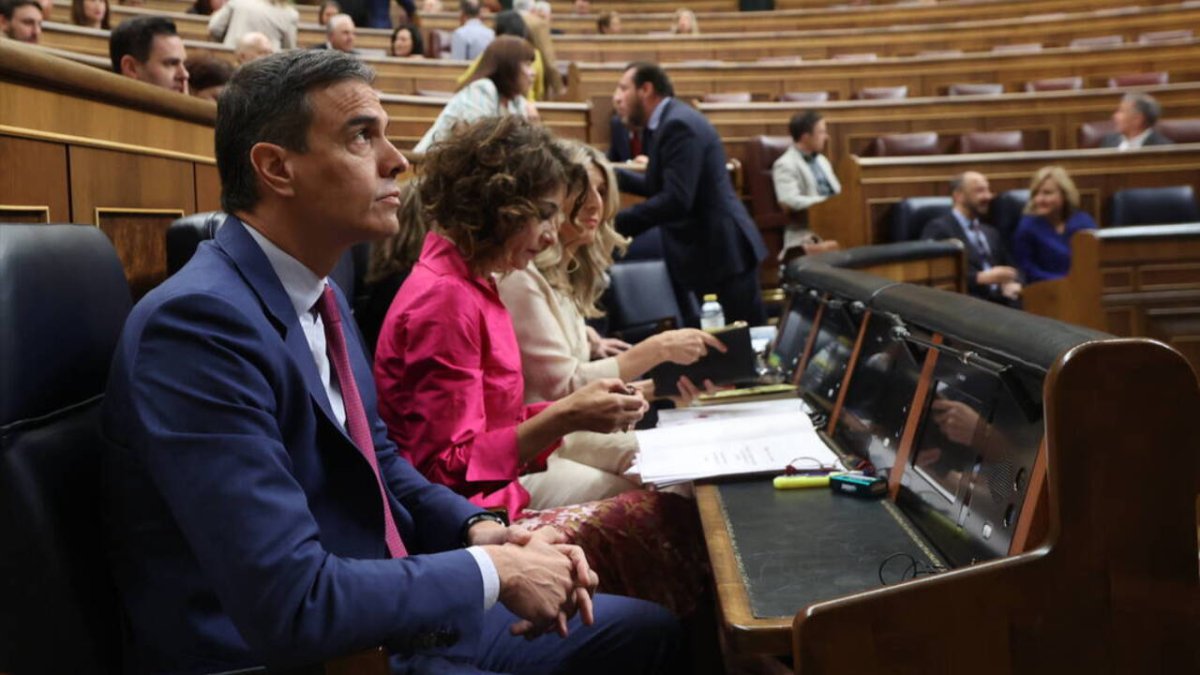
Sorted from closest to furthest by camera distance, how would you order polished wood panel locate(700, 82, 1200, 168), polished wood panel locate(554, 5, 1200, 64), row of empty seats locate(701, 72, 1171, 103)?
polished wood panel locate(700, 82, 1200, 168) → row of empty seats locate(701, 72, 1171, 103) → polished wood panel locate(554, 5, 1200, 64)

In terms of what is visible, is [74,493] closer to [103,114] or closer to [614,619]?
[614,619]

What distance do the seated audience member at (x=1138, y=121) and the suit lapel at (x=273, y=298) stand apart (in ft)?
13.4

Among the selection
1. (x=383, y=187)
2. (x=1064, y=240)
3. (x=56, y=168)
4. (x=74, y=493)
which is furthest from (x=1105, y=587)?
(x=1064, y=240)

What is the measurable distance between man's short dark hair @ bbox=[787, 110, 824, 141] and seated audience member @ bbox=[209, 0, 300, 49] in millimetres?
2050

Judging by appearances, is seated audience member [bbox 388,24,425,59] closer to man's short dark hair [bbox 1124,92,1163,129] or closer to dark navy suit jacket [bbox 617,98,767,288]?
dark navy suit jacket [bbox 617,98,767,288]

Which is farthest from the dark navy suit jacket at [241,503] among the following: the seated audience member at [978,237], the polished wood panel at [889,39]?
the polished wood panel at [889,39]

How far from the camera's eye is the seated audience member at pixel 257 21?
470 centimetres

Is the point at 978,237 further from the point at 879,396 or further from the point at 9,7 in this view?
the point at 9,7

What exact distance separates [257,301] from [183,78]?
6.30 feet

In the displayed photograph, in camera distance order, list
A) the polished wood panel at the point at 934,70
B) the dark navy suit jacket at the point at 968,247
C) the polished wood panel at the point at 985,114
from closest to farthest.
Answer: the dark navy suit jacket at the point at 968,247 → the polished wood panel at the point at 985,114 → the polished wood panel at the point at 934,70

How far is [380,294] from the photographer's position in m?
1.78

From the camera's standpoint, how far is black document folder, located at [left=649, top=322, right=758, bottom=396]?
64.9 inches

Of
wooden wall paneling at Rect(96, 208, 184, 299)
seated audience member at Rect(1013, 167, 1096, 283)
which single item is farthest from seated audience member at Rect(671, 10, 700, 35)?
wooden wall paneling at Rect(96, 208, 184, 299)

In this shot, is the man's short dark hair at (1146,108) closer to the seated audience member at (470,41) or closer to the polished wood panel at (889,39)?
the polished wood panel at (889,39)
